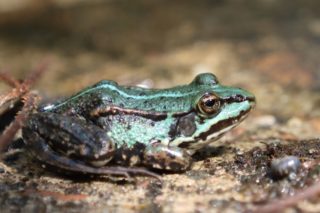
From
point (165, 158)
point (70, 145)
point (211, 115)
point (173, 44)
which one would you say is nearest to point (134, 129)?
point (165, 158)

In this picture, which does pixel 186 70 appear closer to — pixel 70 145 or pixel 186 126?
pixel 186 126

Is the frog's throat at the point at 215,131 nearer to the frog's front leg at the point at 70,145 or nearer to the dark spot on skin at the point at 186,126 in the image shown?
the dark spot on skin at the point at 186,126

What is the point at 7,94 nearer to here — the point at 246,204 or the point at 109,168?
the point at 109,168

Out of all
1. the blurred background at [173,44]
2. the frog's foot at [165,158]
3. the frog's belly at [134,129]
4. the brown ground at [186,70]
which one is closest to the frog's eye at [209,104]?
the frog's belly at [134,129]

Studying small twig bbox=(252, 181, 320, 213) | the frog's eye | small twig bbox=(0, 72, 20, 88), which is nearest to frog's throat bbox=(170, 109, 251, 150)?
the frog's eye

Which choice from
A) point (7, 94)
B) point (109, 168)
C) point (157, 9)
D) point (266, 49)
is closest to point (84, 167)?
point (109, 168)
